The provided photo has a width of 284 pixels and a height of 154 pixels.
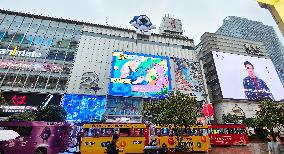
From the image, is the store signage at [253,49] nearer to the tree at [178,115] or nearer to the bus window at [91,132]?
the tree at [178,115]

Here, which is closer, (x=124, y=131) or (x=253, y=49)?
(x=124, y=131)

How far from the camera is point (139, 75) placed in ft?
154

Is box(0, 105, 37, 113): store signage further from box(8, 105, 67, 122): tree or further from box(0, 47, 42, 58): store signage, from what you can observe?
box(0, 47, 42, 58): store signage

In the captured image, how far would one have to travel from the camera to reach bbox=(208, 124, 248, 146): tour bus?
2778 centimetres

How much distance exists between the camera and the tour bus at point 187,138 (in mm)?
22991

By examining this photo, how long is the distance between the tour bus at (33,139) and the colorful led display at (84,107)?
18.9 m

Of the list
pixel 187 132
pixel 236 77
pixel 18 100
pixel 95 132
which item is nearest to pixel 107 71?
pixel 18 100

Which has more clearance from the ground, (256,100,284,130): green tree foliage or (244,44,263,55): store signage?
(244,44,263,55): store signage

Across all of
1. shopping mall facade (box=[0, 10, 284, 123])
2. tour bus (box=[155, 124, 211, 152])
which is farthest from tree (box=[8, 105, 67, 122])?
tour bus (box=[155, 124, 211, 152])

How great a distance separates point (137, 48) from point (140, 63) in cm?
638

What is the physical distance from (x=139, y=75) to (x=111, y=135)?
2687 centimetres

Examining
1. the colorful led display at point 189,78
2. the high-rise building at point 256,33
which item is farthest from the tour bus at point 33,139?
the high-rise building at point 256,33

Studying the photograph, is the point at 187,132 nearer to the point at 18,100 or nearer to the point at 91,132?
the point at 91,132

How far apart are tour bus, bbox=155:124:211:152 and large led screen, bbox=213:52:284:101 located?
33061 mm
